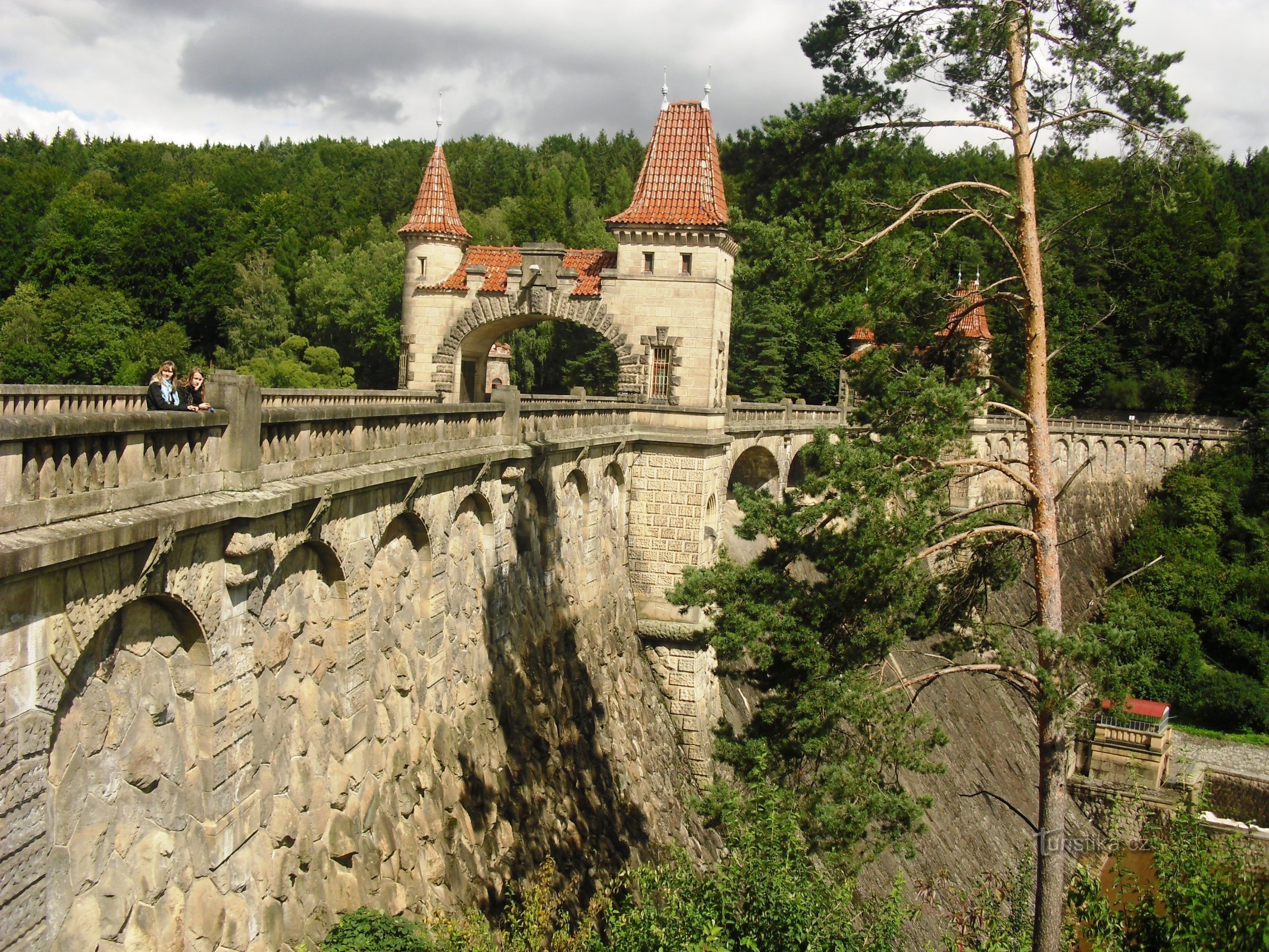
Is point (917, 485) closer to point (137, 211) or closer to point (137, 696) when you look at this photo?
point (137, 696)

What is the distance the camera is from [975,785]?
26.0 metres

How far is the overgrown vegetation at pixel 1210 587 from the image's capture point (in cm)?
3741

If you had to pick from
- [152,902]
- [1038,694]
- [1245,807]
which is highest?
[1038,694]

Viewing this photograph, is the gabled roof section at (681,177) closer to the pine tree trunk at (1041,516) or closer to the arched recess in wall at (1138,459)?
the pine tree trunk at (1041,516)

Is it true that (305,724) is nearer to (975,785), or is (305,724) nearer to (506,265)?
(506,265)

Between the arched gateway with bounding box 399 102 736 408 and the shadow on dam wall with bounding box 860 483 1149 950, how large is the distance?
7.70m

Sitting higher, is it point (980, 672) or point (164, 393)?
point (164, 393)

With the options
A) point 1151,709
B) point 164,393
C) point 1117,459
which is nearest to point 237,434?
point 164,393

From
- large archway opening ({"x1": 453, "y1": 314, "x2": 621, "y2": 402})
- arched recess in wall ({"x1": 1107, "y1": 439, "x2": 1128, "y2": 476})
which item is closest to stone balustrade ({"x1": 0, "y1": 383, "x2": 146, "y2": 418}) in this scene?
large archway opening ({"x1": 453, "y1": 314, "x2": 621, "y2": 402})

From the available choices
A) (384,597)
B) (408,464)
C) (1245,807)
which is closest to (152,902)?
(384,597)

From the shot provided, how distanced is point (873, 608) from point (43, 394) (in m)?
8.99

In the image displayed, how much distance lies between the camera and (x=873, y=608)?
9.90 metres

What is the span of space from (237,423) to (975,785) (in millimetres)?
23258

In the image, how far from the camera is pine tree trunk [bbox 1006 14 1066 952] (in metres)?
9.58
